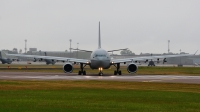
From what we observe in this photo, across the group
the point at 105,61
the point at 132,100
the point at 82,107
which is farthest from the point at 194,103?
the point at 105,61

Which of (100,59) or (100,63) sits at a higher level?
(100,59)

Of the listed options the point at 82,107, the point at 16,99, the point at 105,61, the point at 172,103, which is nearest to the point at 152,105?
the point at 172,103

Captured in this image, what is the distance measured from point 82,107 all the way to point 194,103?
6719mm

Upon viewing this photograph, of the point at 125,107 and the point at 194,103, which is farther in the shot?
the point at 194,103

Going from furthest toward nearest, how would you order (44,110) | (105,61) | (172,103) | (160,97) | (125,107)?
1. (105,61)
2. (160,97)
3. (172,103)
4. (125,107)
5. (44,110)

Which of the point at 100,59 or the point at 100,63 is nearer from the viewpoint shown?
the point at 100,59

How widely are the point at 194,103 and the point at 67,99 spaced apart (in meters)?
7.43

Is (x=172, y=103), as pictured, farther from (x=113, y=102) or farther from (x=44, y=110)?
(x=44, y=110)

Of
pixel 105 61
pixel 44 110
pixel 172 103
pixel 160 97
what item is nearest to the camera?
pixel 44 110

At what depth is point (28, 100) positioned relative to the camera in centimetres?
2745

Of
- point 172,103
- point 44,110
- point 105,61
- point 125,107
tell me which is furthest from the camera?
point 105,61

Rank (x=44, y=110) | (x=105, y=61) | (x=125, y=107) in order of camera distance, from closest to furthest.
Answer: (x=44, y=110) < (x=125, y=107) < (x=105, y=61)

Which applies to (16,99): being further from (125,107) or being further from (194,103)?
(194,103)

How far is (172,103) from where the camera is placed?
87.6 ft
